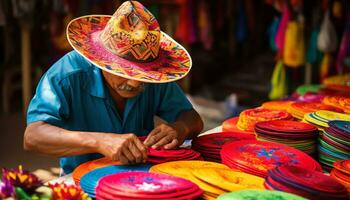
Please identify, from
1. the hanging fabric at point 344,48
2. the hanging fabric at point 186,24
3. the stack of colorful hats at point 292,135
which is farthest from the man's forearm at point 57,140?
the hanging fabric at point 186,24

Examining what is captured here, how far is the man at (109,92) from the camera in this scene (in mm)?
1789

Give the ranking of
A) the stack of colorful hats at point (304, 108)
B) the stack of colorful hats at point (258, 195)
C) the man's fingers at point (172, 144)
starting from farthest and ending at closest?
1. the stack of colorful hats at point (304, 108)
2. the man's fingers at point (172, 144)
3. the stack of colorful hats at point (258, 195)

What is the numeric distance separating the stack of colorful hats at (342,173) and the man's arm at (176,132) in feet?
1.87

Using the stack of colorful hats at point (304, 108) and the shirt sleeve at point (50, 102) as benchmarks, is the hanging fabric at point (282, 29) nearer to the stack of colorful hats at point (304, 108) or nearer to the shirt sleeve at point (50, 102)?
the stack of colorful hats at point (304, 108)

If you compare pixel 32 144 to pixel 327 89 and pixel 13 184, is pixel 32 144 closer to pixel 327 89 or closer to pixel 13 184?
pixel 13 184

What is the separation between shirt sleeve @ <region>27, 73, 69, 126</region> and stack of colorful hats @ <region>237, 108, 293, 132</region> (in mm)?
812

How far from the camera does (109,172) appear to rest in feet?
5.47

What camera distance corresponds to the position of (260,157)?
5.97 feet

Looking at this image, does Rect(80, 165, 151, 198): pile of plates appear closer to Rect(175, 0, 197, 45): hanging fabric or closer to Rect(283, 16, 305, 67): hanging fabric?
Rect(283, 16, 305, 67): hanging fabric

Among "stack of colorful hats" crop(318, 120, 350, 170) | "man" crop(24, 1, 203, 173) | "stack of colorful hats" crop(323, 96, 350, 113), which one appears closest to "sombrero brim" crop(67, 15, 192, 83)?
"man" crop(24, 1, 203, 173)

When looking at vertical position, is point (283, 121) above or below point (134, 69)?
below

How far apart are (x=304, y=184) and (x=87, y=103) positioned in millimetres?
960

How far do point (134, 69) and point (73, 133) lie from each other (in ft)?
1.01

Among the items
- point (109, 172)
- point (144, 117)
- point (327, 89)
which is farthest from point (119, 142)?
point (327, 89)
